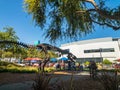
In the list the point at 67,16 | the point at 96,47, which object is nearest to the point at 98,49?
the point at 96,47

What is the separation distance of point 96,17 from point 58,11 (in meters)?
2.35

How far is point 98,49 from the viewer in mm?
96750

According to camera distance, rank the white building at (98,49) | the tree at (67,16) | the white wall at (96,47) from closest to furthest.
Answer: the tree at (67,16) < the white wall at (96,47) < the white building at (98,49)

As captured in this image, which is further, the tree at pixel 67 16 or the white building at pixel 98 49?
the white building at pixel 98 49

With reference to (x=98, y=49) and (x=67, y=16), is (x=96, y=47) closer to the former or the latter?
(x=98, y=49)

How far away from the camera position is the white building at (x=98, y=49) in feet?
300

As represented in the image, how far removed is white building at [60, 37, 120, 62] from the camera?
9150 cm

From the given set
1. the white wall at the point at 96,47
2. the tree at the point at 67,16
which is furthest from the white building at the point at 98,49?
the tree at the point at 67,16

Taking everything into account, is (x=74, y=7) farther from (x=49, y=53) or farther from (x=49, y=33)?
(x=49, y=53)

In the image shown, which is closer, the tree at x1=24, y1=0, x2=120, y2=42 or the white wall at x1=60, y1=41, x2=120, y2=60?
the tree at x1=24, y1=0, x2=120, y2=42

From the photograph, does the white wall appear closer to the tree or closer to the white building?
the white building

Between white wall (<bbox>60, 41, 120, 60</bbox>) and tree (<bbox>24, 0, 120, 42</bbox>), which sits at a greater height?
white wall (<bbox>60, 41, 120, 60</bbox>)

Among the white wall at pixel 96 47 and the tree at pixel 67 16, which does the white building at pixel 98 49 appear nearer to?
the white wall at pixel 96 47

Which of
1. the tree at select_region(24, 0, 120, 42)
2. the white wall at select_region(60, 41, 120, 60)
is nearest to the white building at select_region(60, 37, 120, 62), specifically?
the white wall at select_region(60, 41, 120, 60)
